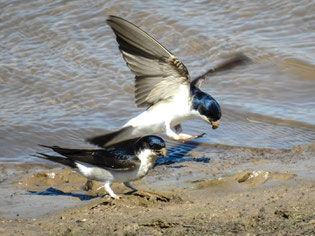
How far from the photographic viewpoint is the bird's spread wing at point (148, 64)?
5465 millimetres

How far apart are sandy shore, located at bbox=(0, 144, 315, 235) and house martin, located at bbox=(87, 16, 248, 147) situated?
0.45m

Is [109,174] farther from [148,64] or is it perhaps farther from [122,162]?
[148,64]

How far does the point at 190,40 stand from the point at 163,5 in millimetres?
1454

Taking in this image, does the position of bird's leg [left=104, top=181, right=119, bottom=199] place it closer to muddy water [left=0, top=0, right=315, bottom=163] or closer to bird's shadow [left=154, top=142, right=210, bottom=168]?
bird's shadow [left=154, top=142, right=210, bottom=168]

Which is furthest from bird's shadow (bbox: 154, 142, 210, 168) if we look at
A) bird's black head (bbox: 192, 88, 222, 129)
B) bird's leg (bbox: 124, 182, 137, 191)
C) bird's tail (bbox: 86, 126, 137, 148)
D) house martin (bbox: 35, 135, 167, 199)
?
house martin (bbox: 35, 135, 167, 199)

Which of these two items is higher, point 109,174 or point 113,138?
point 109,174

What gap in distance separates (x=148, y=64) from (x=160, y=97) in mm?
616

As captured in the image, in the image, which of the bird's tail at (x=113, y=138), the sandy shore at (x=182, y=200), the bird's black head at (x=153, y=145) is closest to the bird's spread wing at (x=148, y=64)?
the bird's tail at (x=113, y=138)

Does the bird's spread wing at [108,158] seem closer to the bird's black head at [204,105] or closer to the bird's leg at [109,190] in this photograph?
the bird's leg at [109,190]

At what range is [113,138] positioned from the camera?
250 inches

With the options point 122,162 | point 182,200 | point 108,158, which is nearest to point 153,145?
point 122,162

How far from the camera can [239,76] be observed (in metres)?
8.85

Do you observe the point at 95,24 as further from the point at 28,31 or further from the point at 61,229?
the point at 61,229

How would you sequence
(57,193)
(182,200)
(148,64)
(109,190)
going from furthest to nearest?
(148,64) → (57,193) → (109,190) → (182,200)
